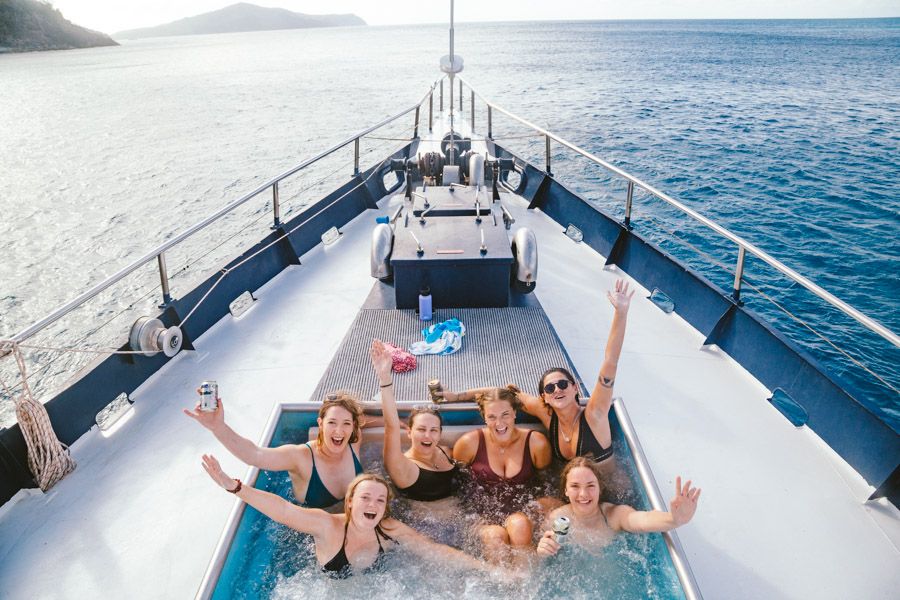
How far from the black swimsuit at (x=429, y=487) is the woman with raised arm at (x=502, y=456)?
16 centimetres

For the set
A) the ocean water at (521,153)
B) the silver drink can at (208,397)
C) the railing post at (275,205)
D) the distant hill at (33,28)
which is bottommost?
the ocean water at (521,153)

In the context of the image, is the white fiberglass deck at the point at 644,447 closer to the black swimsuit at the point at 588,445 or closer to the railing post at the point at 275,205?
the black swimsuit at the point at 588,445

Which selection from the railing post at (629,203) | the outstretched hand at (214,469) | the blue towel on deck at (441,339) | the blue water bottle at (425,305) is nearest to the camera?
the outstretched hand at (214,469)

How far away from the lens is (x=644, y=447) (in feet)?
12.0

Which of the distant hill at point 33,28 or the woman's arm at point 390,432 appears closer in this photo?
the woman's arm at point 390,432

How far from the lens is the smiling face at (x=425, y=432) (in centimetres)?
308

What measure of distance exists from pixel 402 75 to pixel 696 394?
48305 mm

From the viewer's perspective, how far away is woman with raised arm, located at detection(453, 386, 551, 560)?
311cm

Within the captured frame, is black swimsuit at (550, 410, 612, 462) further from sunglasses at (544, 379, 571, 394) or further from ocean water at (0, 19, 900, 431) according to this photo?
ocean water at (0, 19, 900, 431)

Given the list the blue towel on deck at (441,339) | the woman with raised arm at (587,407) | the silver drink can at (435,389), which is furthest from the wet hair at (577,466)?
the blue towel on deck at (441,339)

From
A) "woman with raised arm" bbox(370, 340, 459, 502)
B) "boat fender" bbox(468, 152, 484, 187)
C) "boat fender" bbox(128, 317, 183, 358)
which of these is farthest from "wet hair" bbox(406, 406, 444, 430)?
"boat fender" bbox(468, 152, 484, 187)

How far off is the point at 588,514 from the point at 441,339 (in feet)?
6.06

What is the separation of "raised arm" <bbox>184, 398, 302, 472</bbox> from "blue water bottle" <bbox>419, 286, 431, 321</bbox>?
6.33ft

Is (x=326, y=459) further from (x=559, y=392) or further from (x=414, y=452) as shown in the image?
(x=559, y=392)
